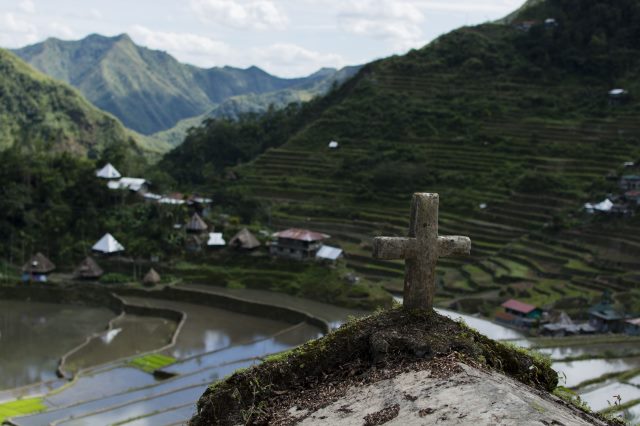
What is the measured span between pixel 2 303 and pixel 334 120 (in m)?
25.3

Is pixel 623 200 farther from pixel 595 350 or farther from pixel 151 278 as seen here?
pixel 151 278

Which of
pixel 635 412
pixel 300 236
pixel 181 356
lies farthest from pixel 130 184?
pixel 635 412

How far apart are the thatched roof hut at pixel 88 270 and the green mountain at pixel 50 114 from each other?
3597 centimetres

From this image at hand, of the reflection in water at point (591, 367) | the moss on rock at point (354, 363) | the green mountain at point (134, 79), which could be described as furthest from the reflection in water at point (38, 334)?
the green mountain at point (134, 79)

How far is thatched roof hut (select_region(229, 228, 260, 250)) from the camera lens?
31.8m

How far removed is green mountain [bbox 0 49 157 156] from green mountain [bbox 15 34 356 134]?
74.1 m

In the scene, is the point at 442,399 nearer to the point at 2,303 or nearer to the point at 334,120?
the point at 2,303

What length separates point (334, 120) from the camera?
47.5m

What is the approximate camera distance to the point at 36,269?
30641 mm

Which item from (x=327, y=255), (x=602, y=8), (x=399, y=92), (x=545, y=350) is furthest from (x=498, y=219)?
(x=602, y=8)

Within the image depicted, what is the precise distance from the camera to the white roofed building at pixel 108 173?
36.2 metres

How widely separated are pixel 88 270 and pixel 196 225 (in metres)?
5.34

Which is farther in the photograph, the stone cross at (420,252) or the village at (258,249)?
the village at (258,249)

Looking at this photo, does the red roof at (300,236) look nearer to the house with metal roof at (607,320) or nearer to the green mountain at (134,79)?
the house with metal roof at (607,320)
